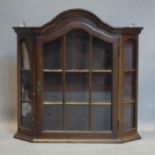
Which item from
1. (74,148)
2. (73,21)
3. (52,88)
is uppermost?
(73,21)

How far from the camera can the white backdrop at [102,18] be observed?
12.2ft

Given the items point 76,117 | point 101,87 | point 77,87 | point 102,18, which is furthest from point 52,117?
point 102,18

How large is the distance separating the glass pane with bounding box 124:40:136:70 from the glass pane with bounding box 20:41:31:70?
38.6 inches

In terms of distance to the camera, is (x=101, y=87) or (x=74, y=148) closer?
(x=74, y=148)

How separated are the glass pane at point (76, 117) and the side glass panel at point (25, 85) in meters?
0.39

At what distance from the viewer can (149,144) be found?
10.6 ft

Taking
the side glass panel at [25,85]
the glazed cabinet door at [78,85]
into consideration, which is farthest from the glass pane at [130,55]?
the side glass panel at [25,85]

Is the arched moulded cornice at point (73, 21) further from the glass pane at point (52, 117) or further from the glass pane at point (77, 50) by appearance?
the glass pane at point (52, 117)

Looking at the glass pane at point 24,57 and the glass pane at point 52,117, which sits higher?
the glass pane at point 24,57

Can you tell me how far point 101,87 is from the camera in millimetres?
3303

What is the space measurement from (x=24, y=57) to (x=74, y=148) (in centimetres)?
104

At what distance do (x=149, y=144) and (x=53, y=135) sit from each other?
941 mm

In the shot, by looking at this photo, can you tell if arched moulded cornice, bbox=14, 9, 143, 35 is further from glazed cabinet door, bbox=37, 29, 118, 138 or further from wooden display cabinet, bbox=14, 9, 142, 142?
glazed cabinet door, bbox=37, 29, 118, 138

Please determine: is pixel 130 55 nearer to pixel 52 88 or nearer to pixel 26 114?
pixel 52 88
